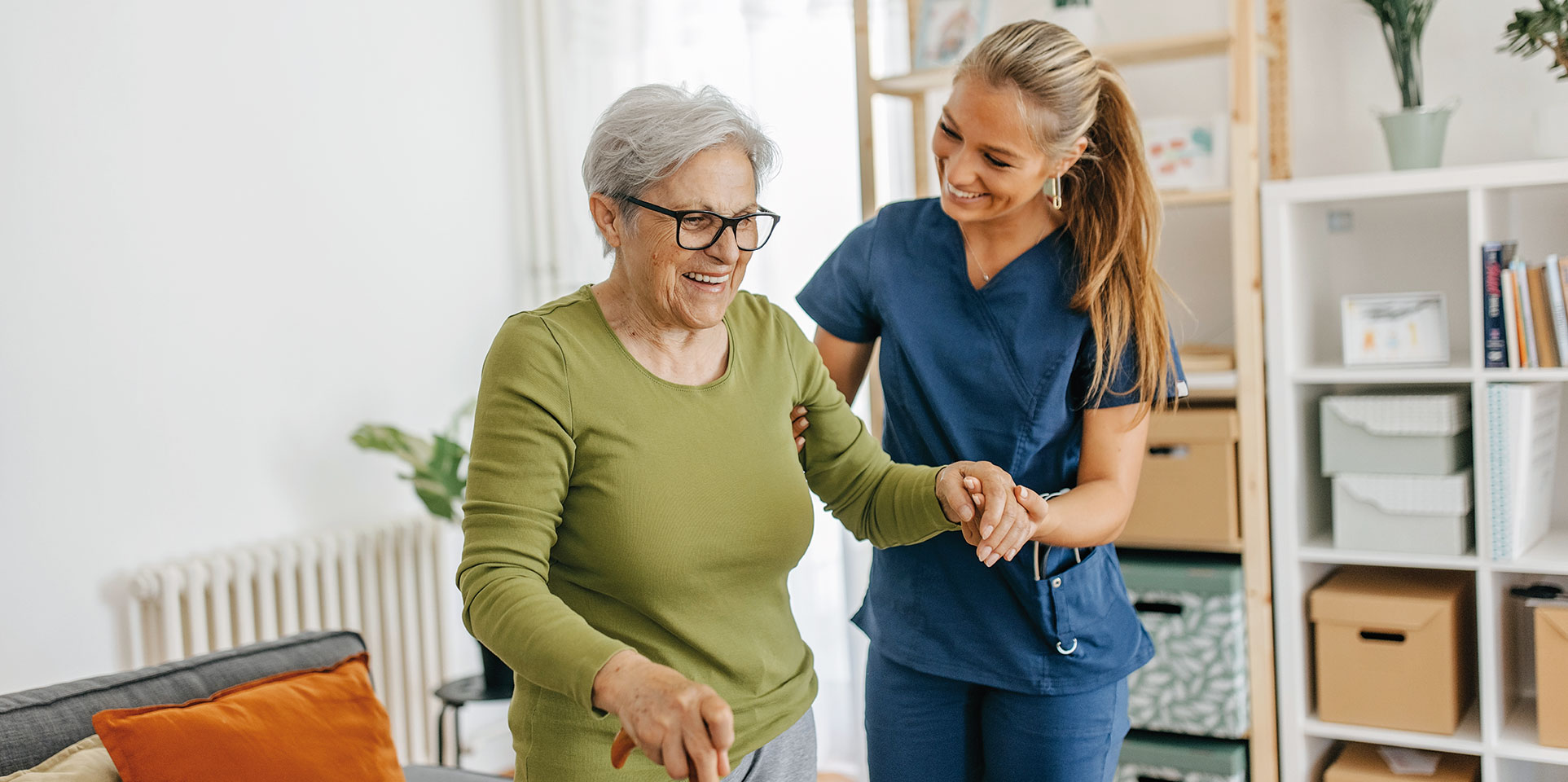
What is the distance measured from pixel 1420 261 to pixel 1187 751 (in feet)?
3.87

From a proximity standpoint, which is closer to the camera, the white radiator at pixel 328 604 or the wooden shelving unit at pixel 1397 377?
the wooden shelving unit at pixel 1397 377

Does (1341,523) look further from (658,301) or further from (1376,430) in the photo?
(658,301)

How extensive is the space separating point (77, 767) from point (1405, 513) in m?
2.26

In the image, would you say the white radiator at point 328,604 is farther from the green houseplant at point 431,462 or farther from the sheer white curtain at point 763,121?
the sheer white curtain at point 763,121

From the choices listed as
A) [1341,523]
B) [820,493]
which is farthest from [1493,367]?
[820,493]

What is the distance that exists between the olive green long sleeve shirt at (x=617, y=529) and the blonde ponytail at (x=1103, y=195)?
0.49m

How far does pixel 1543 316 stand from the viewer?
2213 millimetres

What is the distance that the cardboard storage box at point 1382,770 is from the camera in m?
2.38

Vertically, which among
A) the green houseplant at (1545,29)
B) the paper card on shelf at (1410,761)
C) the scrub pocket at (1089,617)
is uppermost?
the green houseplant at (1545,29)

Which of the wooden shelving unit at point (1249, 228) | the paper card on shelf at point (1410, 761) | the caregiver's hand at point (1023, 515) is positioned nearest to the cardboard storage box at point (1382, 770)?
the paper card on shelf at point (1410, 761)

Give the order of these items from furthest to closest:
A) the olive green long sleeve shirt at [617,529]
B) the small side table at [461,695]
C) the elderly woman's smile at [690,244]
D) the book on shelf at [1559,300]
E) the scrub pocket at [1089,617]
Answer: the small side table at [461,695]
the book on shelf at [1559,300]
the scrub pocket at [1089,617]
the elderly woman's smile at [690,244]
the olive green long sleeve shirt at [617,529]

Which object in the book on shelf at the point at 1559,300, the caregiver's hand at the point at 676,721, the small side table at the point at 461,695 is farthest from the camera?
the small side table at the point at 461,695

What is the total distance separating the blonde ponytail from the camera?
1.50 m

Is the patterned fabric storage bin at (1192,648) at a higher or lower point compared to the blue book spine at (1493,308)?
lower
